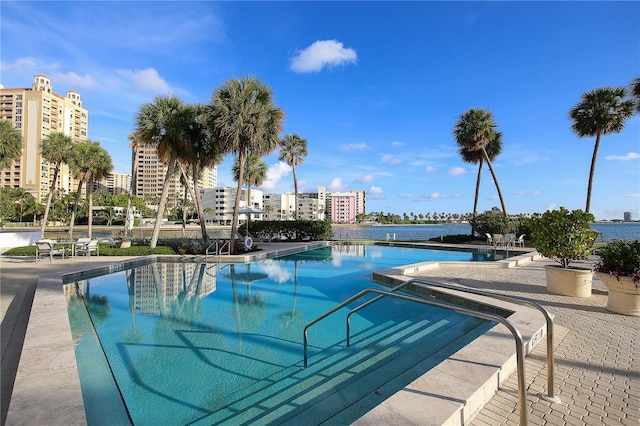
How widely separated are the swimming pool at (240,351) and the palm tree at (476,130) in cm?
1878

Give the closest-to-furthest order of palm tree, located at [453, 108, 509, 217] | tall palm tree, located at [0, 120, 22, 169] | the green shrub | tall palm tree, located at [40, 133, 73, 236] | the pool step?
the pool step
tall palm tree, located at [0, 120, 22, 169]
tall palm tree, located at [40, 133, 73, 236]
palm tree, located at [453, 108, 509, 217]
the green shrub

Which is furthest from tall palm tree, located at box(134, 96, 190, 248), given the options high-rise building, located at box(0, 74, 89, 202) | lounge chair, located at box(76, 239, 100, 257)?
high-rise building, located at box(0, 74, 89, 202)

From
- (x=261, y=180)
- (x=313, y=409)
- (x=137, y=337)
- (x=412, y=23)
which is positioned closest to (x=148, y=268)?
(x=137, y=337)

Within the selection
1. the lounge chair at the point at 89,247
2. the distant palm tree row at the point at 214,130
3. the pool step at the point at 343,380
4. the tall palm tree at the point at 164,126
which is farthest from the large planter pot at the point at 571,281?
the lounge chair at the point at 89,247

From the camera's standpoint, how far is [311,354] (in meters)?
4.24

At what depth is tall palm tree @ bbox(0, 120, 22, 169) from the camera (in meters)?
17.2

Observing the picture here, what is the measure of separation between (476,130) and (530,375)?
2236cm

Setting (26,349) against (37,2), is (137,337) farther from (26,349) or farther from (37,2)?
(37,2)

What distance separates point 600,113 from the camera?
61.8 ft

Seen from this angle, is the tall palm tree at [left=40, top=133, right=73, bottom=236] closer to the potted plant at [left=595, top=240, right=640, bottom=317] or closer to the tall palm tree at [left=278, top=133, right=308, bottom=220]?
the tall palm tree at [left=278, top=133, right=308, bottom=220]

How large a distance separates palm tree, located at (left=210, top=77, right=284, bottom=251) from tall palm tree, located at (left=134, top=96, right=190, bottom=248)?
1.51 meters

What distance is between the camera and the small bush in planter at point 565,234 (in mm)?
6223

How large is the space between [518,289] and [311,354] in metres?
5.66

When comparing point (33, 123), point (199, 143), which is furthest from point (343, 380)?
point (33, 123)
